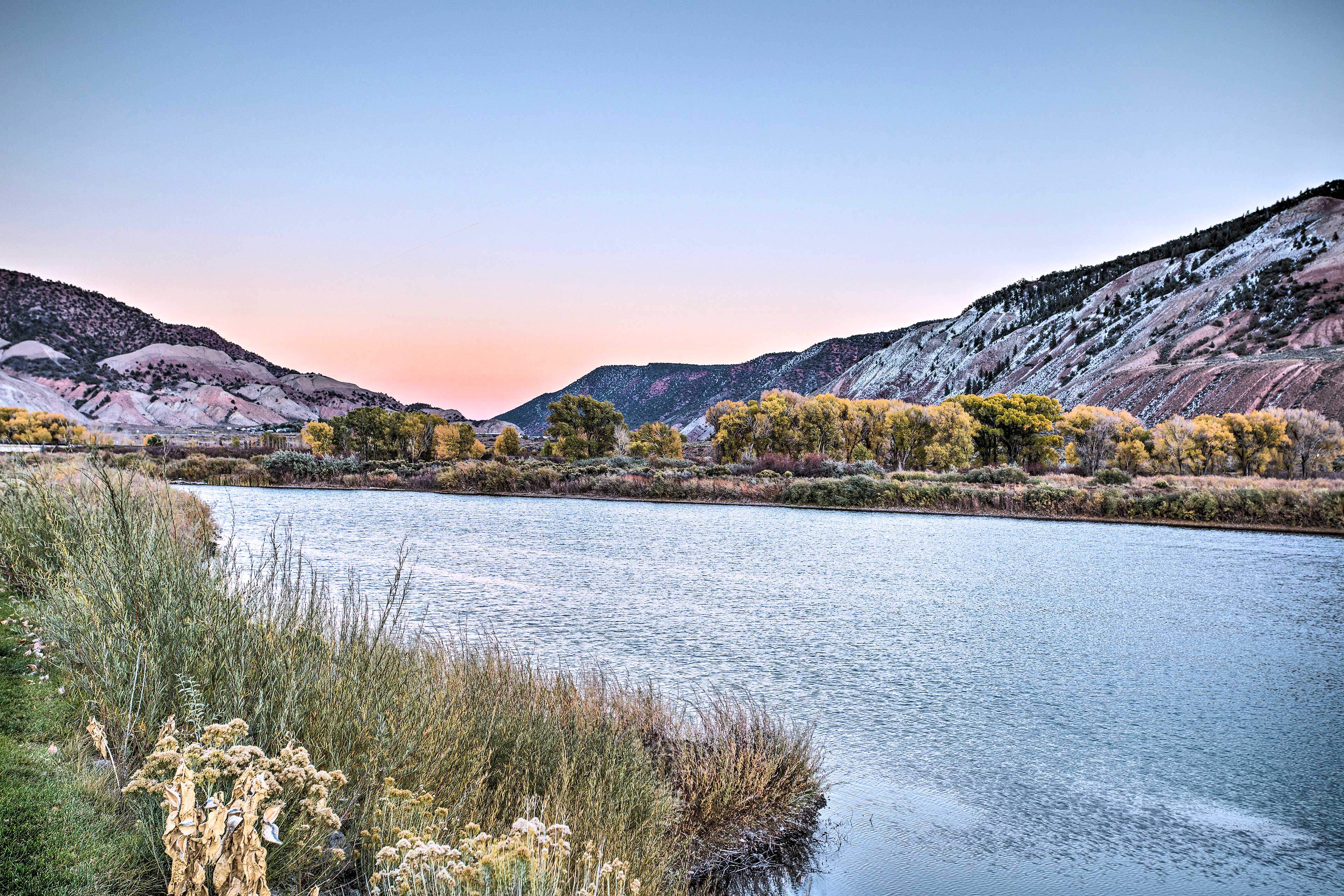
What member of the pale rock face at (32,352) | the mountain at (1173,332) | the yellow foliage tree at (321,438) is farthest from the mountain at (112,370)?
the mountain at (1173,332)

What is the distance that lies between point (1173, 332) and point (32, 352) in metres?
159

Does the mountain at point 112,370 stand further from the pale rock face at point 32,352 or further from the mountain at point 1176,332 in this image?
the mountain at point 1176,332

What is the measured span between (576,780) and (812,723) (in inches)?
130

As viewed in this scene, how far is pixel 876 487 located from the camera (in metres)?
42.8

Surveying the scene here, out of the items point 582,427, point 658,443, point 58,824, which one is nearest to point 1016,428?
point 658,443

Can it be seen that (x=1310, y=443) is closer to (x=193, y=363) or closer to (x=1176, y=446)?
(x=1176, y=446)

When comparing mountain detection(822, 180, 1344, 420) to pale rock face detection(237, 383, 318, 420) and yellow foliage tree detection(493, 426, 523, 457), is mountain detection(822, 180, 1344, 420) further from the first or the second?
pale rock face detection(237, 383, 318, 420)

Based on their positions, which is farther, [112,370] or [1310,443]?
[112,370]

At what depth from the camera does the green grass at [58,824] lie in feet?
10.5

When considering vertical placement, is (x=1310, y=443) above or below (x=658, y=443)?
above

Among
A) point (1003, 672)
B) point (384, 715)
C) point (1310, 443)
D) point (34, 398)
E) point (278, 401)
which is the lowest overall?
point (1003, 672)

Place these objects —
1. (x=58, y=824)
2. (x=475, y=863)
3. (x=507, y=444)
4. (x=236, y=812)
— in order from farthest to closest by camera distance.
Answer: (x=507, y=444) → (x=58, y=824) → (x=475, y=863) → (x=236, y=812)

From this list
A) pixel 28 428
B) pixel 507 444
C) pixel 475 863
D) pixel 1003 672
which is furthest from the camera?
pixel 507 444

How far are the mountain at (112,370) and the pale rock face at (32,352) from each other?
0.13 metres
